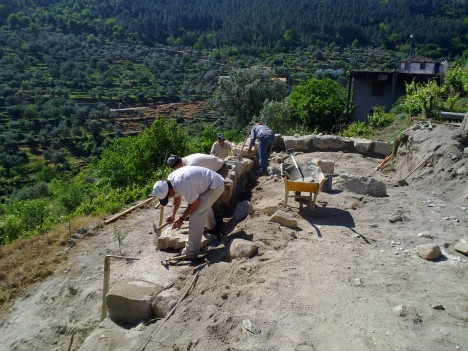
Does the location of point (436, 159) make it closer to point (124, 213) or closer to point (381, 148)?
point (381, 148)

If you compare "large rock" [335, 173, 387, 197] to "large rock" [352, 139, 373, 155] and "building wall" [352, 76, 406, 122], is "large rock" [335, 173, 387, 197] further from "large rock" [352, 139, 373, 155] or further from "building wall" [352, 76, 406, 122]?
"building wall" [352, 76, 406, 122]

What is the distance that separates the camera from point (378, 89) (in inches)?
993

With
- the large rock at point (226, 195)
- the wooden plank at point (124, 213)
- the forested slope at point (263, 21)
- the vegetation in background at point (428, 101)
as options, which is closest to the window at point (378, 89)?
the vegetation in background at point (428, 101)

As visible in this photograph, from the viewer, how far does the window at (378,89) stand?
2506cm

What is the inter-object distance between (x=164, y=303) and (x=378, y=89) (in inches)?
939

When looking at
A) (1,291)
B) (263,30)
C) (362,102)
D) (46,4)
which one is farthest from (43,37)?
(1,291)

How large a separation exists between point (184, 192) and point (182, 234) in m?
1.29

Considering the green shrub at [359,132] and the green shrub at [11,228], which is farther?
the green shrub at [359,132]

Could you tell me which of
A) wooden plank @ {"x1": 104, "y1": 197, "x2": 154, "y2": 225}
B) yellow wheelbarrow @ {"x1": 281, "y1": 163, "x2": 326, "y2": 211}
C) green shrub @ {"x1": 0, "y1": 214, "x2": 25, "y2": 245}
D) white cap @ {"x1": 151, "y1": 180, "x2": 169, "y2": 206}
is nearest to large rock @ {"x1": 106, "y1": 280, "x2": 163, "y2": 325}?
white cap @ {"x1": 151, "y1": 180, "x2": 169, "y2": 206}

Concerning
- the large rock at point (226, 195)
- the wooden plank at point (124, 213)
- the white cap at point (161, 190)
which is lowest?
the wooden plank at point (124, 213)

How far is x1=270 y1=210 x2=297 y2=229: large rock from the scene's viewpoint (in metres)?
5.98

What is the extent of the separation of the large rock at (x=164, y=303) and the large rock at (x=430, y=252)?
3102mm

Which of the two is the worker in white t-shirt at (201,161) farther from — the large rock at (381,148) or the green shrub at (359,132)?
the green shrub at (359,132)

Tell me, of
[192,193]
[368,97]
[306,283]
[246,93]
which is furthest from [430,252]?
[246,93]
